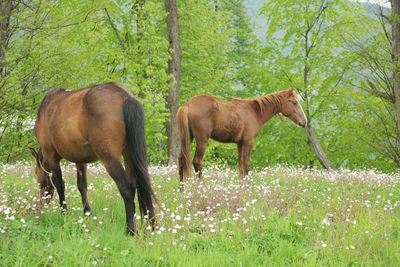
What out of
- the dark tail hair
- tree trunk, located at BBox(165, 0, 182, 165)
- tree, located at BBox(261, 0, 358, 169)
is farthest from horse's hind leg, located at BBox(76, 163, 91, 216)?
tree, located at BBox(261, 0, 358, 169)

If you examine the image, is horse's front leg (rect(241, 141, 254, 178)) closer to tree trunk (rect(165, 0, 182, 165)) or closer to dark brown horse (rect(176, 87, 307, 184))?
dark brown horse (rect(176, 87, 307, 184))

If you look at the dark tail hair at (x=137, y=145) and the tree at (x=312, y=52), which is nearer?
the dark tail hair at (x=137, y=145)

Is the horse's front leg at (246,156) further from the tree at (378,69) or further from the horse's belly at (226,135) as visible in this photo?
the tree at (378,69)

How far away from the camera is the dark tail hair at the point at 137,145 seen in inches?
186

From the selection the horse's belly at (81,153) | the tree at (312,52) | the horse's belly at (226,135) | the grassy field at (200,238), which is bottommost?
the grassy field at (200,238)

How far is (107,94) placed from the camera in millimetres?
4852

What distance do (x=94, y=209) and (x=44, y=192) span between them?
0.96 meters

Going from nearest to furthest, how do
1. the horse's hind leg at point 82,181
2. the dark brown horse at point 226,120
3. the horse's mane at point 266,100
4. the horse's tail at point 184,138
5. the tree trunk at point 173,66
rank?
1. the horse's hind leg at point 82,181
2. the horse's tail at point 184,138
3. the dark brown horse at point 226,120
4. the horse's mane at point 266,100
5. the tree trunk at point 173,66

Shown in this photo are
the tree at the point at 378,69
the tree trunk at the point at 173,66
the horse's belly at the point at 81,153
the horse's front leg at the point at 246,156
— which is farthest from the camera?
the tree trunk at the point at 173,66

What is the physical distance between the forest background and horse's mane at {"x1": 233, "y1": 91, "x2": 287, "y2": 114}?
325 centimetres

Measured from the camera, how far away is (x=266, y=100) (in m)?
9.10

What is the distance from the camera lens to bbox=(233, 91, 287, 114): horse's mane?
8.95 m

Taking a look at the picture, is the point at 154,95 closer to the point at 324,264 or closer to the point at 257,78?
the point at 257,78

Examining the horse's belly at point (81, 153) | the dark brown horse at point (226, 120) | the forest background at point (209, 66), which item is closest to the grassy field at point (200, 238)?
the horse's belly at point (81, 153)
